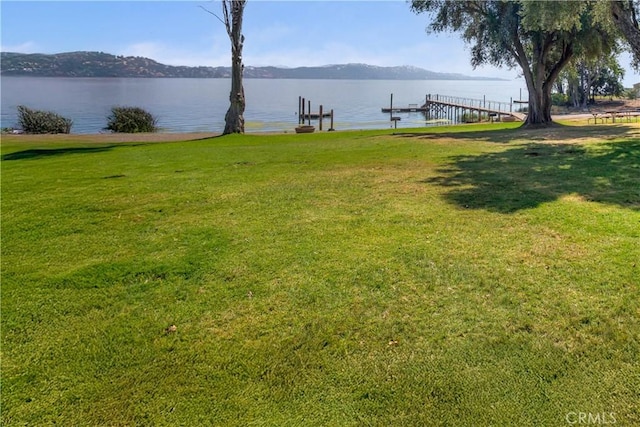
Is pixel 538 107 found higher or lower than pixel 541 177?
higher

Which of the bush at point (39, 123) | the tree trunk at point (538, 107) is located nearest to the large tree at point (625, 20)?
the tree trunk at point (538, 107)

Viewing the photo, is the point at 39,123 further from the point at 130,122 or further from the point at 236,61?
the point at 236,61

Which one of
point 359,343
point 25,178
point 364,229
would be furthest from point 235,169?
point 359,343

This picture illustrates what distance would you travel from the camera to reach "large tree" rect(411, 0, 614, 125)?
21203mm

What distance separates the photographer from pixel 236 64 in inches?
914

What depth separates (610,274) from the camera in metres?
4.00

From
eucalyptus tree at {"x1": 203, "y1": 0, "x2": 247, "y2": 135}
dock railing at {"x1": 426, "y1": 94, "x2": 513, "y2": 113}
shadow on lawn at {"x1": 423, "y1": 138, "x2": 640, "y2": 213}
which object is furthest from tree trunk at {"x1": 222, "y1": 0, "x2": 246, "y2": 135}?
dock railing at {"x1": 426, "y1": 94, "x2": 513, "y2": 113}

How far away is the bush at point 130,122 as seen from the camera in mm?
28906

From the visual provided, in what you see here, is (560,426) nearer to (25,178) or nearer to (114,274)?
(114,274)

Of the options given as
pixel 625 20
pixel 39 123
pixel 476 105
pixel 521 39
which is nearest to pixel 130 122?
pixel 39 123

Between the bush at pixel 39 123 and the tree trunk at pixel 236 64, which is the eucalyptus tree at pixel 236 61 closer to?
the tree trunk at pixel 236 64

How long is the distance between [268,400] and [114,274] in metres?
2.55

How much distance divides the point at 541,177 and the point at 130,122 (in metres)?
27.3

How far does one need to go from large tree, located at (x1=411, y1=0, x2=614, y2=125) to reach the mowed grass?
1722 centimetres
